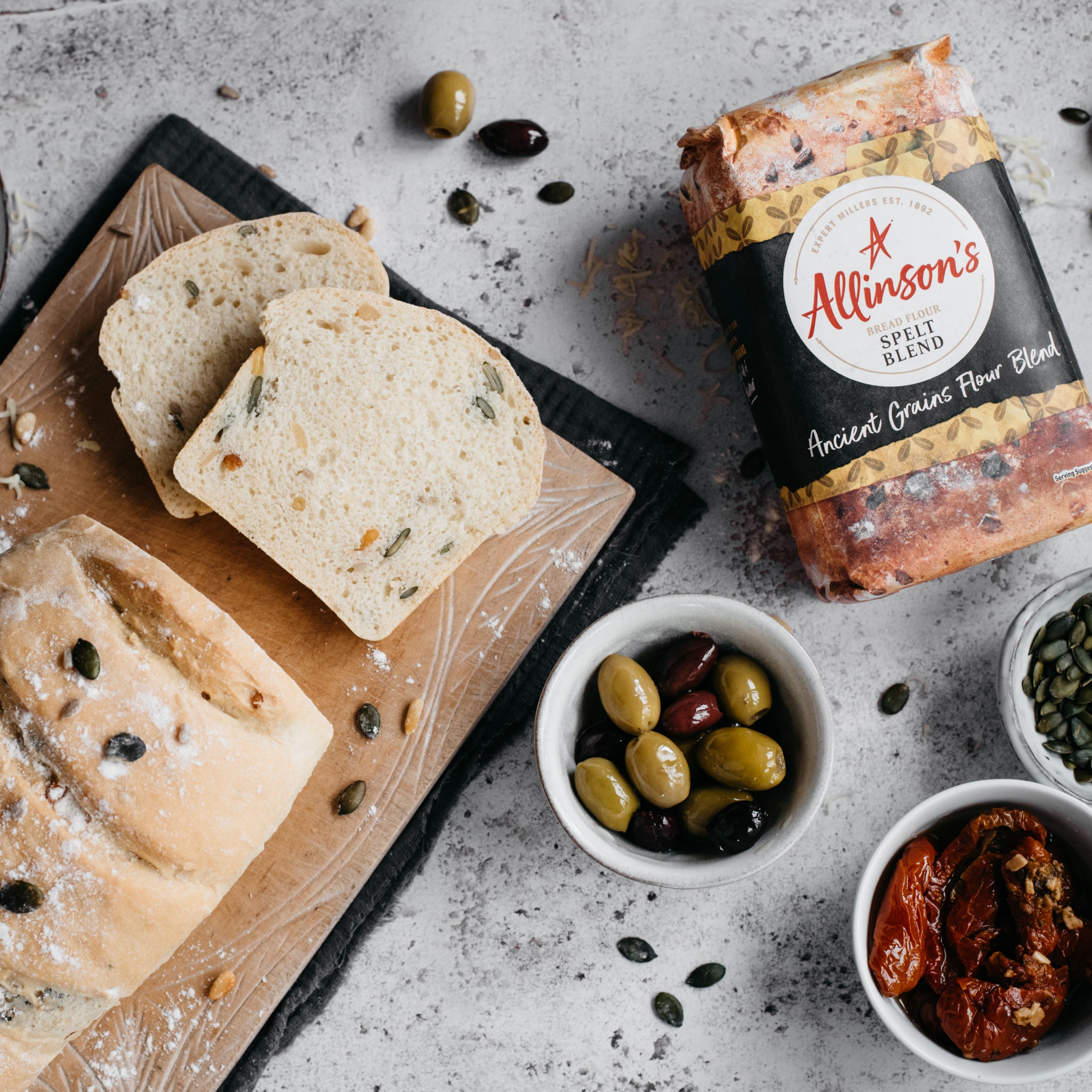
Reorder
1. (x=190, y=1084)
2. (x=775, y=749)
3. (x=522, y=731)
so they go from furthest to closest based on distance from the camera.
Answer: (x=522, y=731) → (x=190, y=1084) → (x=775, y=749)

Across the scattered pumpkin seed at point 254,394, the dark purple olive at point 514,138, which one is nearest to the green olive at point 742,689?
the scattered pumpkin seed at point 254,394

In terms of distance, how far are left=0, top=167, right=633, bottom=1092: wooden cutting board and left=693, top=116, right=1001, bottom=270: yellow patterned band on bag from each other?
1.79 feet

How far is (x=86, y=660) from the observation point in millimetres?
1473

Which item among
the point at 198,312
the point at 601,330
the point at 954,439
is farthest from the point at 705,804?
the point at 198,312

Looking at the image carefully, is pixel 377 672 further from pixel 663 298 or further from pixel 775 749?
pixel 663 298

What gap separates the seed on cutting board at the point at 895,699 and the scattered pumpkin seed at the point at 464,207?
1.34m

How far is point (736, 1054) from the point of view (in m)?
1.92

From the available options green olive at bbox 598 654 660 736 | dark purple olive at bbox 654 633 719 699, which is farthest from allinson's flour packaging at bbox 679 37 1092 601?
green olive at bbox 598 654 660 736

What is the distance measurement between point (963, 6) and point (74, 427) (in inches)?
81.9

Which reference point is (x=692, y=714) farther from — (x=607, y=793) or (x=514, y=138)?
(x=514, y=138)

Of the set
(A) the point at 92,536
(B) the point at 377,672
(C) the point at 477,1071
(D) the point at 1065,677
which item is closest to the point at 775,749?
(D) the point at 1065,677

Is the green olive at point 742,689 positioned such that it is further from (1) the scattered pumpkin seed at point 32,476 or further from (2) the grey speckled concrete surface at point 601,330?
(1) the scattered pumpkin seed at point 32,476

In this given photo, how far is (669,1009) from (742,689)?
78 centimetres

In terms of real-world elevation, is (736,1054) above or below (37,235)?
below
